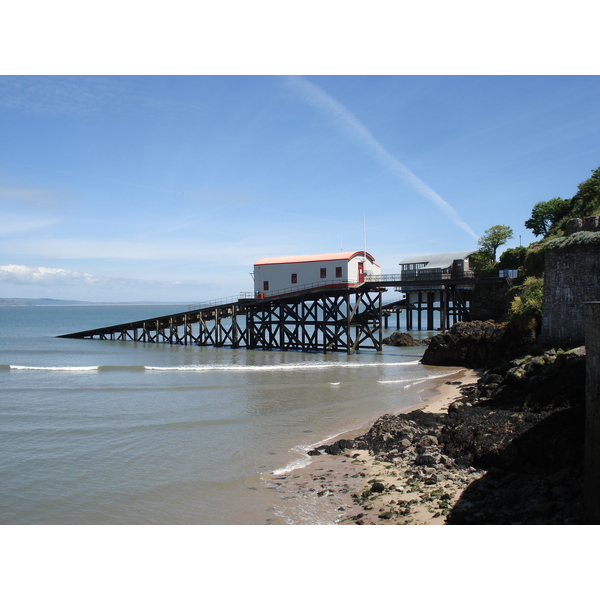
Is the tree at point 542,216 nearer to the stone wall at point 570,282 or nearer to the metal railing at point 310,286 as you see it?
the metal railing at point 310,286

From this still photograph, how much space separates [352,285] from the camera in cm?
3516

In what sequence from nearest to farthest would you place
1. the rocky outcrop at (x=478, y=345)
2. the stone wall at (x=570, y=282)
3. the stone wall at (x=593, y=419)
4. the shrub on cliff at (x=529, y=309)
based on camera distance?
the stone wall at (x=593, y=419), the stone wall at (x=570, y=282), the shrub on cliff at (x=529, y=309), the rocky outcrop at (x=478, y=345)

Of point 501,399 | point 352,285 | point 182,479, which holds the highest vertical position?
point 352,285

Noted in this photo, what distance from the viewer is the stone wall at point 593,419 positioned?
682cm

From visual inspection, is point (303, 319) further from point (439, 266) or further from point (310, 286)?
point (439, 266)

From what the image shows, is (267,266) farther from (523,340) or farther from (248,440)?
(248,440)

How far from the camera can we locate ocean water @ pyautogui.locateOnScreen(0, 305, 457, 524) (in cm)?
959

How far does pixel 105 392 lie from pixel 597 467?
64.6ft

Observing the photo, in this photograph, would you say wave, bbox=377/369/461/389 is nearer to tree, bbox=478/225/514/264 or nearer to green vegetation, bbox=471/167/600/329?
green vegetation, bbox=471/167/600/329

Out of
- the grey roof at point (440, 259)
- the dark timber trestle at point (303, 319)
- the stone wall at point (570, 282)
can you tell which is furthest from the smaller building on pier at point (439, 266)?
the stone wall at point (570, 282)

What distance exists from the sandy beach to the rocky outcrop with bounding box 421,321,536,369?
12.7m

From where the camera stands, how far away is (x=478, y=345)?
25.5 m

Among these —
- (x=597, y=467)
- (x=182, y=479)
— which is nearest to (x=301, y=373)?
(x=182, y=479)

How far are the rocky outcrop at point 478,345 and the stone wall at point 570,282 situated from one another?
3396mm
